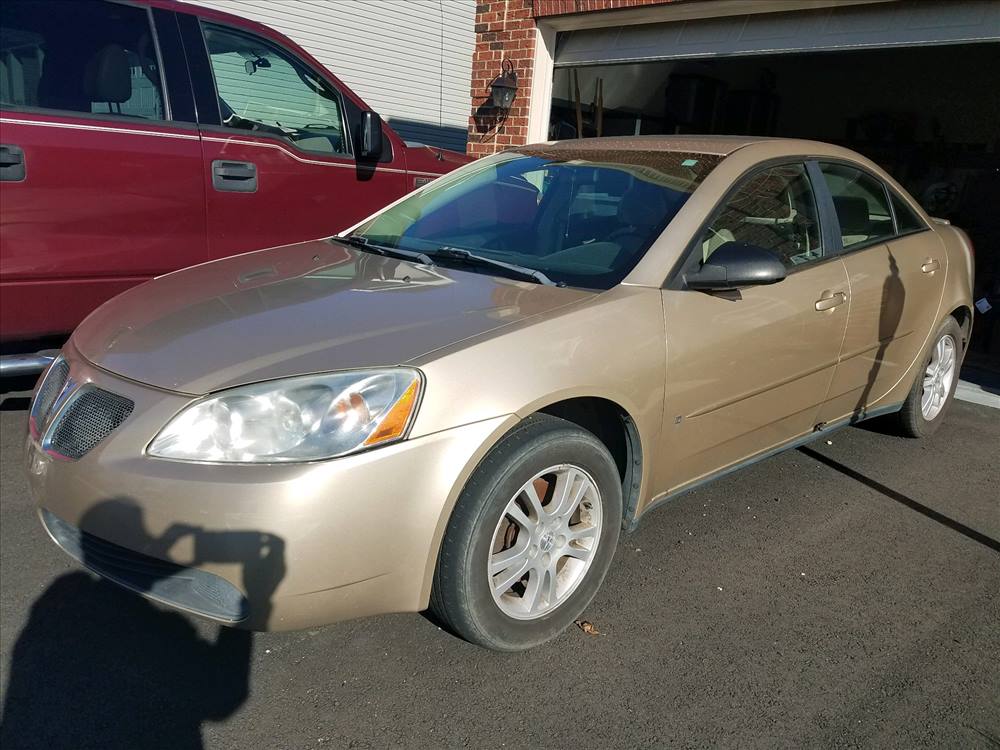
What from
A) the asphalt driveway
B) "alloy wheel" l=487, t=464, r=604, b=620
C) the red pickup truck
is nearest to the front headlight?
"alloy wheel" l=487, t=464, r=604, b=620

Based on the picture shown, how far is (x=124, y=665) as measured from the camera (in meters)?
2.48

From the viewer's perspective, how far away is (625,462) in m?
2.89

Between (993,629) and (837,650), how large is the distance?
2.09 feet

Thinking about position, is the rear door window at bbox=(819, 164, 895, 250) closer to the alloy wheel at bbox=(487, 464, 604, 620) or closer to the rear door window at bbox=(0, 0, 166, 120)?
the alloy wheel at bbox=(487, 464, 604, 620)

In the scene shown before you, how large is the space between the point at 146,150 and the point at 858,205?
3.50m

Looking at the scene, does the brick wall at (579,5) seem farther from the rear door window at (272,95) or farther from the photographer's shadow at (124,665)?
the photographer's shadow at (124,665)

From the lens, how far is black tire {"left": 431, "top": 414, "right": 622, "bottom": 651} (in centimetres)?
231

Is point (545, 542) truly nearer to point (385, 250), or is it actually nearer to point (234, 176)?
point (385, 250)

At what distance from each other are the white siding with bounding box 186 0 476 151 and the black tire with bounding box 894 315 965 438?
1027 centimetres

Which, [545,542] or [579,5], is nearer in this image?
[545,542]

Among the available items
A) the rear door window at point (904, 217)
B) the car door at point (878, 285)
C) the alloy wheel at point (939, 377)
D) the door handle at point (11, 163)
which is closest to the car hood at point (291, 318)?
the door handle at point (11, 163)

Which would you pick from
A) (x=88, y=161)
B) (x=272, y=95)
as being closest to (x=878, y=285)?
(x=272, y=95)

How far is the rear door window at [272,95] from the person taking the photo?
4.59 m

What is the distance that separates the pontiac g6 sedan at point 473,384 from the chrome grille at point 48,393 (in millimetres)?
13
